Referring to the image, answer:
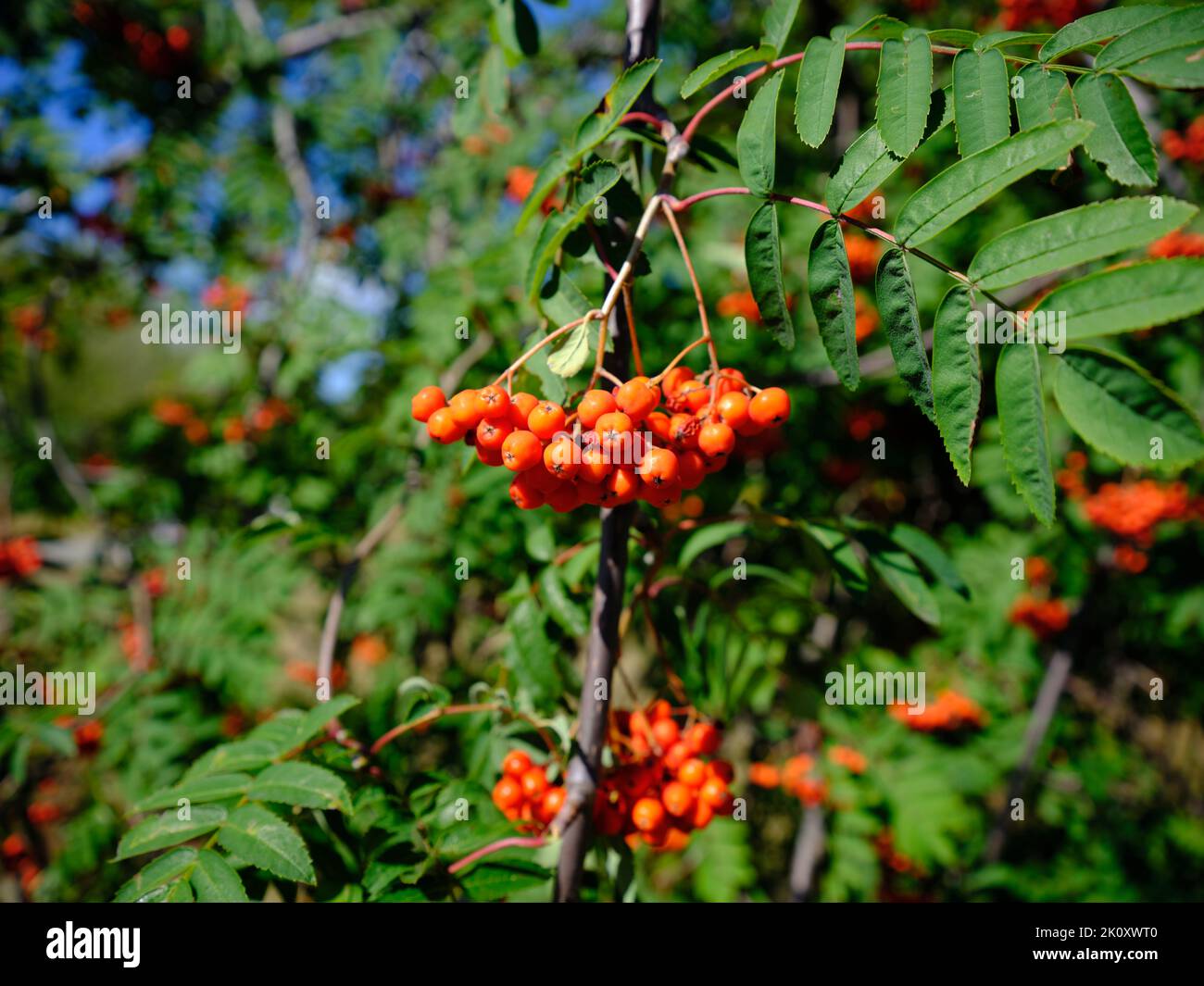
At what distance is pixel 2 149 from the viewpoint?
4.14 metres

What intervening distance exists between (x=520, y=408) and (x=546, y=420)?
10cm

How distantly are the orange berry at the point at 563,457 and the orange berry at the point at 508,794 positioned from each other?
0.84 m

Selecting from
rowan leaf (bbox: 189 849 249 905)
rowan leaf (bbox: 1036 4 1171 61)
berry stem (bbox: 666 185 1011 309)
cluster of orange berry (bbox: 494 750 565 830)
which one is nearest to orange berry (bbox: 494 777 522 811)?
cluster of orange berry (bbox: 494 750 565 830)

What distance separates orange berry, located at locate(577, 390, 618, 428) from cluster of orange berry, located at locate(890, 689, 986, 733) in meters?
3.40

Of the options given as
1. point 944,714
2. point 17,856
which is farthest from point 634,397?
point 17,856

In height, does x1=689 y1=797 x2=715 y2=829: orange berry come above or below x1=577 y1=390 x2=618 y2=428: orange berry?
below

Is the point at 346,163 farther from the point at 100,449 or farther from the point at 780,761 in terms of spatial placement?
the point at 780,761

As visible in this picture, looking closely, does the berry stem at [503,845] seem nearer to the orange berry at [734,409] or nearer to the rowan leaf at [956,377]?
the orange berry at [734,409]

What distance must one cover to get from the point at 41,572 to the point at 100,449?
3.91 feet

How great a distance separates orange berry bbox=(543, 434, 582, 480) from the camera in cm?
110

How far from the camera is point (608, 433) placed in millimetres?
1096

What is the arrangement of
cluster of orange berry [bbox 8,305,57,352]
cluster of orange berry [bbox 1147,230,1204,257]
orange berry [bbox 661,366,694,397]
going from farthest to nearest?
cluster of orange berry [bbox 8,305,57,352], cluster of orange berry [bbox 1147,230,1204,257], orange berry [bbox 661,366,694,397]

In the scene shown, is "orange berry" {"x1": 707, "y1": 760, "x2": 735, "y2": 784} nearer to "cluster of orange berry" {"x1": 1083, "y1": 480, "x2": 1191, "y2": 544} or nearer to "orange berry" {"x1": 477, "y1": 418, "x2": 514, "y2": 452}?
"orange berry" {"x1": 477, "y1": 418, "x2": 514, "y2": 452}

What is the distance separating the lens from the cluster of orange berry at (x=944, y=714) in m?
3.83
